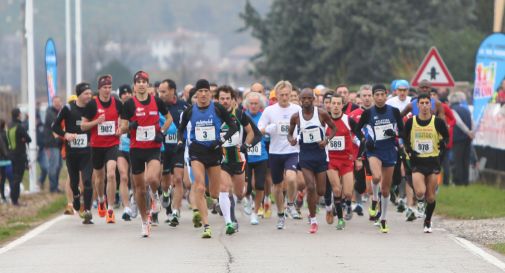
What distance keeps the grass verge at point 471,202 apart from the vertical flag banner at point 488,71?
5.97 feet

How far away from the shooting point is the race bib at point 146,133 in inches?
728

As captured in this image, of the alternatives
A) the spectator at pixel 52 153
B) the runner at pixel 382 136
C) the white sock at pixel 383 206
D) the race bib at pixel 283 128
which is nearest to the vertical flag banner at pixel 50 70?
the spectator at pixel 52 153

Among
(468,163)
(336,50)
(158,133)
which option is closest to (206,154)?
(158,133)

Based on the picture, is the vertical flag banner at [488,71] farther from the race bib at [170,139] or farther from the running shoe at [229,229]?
the running shoe at [229,229]

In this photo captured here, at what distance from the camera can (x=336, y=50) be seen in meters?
61.5

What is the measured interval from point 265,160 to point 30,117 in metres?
11.6

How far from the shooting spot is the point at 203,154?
17.9 meters

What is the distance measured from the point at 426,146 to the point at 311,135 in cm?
150

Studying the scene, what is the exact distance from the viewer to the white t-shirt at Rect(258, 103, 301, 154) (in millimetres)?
19969

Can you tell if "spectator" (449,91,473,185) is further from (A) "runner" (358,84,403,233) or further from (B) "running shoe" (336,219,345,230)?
(B) "running shoe" (336,219,345,230)

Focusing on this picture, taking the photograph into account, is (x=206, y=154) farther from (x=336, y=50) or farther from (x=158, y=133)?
(x=336, y=50)

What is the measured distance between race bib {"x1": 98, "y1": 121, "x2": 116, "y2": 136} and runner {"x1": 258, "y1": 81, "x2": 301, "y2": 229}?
2030 millimetres

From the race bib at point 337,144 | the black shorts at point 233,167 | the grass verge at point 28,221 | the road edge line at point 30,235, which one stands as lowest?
the grass verge at point 28,221

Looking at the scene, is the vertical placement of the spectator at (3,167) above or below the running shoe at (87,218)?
above
